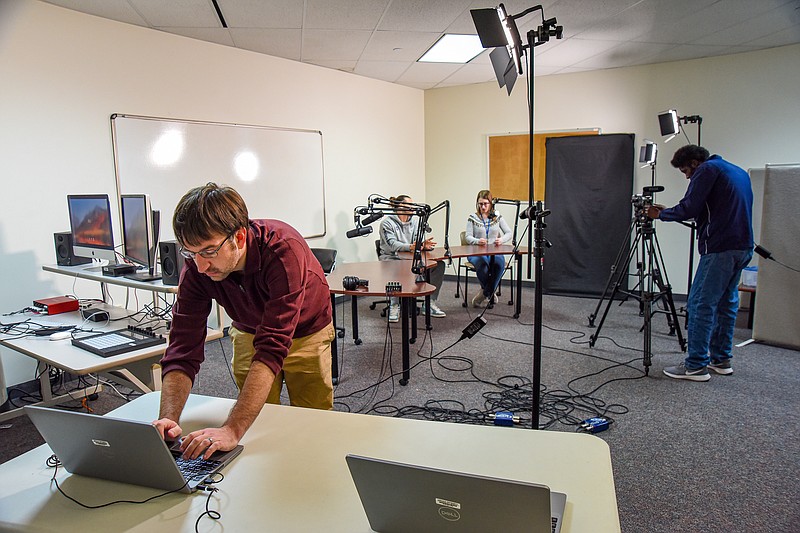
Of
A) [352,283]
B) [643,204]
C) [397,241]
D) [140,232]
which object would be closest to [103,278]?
[140,232]

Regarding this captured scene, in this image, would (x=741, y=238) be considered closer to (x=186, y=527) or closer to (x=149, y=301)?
(x=186, y=527)

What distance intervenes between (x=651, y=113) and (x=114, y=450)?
19.6 feet

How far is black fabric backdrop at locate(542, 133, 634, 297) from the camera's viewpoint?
5.70 meters

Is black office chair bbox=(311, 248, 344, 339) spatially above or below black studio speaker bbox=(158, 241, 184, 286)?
below

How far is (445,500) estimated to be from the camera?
0.82 meters

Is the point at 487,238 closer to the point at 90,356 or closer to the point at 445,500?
the point at 90,356

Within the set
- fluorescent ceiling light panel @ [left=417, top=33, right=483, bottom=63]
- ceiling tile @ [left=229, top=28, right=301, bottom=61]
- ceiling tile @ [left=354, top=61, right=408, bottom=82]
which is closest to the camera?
ceiling tile @ [left=229, top=28, right=301, bottom=61]

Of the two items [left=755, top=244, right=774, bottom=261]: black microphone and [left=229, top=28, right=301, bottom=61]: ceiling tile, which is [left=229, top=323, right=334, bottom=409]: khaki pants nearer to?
[left=229, top=28, right=301, bottom=61]: ceiling tile

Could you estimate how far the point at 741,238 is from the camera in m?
3.18

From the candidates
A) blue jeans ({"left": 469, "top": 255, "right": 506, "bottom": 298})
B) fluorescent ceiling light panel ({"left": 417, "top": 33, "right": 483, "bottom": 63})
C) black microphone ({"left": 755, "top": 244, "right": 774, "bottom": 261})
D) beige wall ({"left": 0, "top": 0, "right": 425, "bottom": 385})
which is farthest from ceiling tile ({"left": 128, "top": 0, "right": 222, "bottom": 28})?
black microphone ({"left": 755, "top": 244, "right": 774, "bottom": 261})

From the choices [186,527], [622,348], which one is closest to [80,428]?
[186,527]

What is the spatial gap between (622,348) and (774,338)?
1.20 metres

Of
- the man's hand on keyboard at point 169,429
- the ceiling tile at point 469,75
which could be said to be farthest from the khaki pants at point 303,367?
the ceiling tile at point 469,75

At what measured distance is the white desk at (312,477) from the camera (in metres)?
0.97
